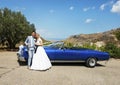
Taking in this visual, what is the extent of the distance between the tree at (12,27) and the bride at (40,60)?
15237 mm

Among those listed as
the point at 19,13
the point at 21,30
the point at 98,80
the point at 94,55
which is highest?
the point at 19,13

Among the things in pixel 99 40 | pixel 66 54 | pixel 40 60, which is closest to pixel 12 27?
pixel 99 40

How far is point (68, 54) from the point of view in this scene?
1338 cm

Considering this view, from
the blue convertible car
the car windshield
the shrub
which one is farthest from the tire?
the shrub

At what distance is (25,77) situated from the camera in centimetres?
980

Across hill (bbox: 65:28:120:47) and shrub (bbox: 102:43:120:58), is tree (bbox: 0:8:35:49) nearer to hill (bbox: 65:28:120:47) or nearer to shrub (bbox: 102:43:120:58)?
hill (bbox: 65:28:120:47)

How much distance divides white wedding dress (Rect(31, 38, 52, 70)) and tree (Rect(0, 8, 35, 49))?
15351mm

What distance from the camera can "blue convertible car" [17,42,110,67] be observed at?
1315 centimetres

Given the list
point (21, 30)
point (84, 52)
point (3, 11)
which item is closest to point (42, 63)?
point (84, 52)

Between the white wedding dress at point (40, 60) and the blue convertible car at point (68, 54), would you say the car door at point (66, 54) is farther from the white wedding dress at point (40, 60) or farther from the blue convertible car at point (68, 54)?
the white wedding dress at point (40, 60)

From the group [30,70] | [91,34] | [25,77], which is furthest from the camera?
[91,34]

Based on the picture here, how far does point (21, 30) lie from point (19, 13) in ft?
8.73

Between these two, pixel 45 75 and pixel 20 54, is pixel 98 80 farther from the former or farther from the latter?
pixel 20 54

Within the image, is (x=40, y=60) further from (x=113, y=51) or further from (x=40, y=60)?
(x=113, y=51)
